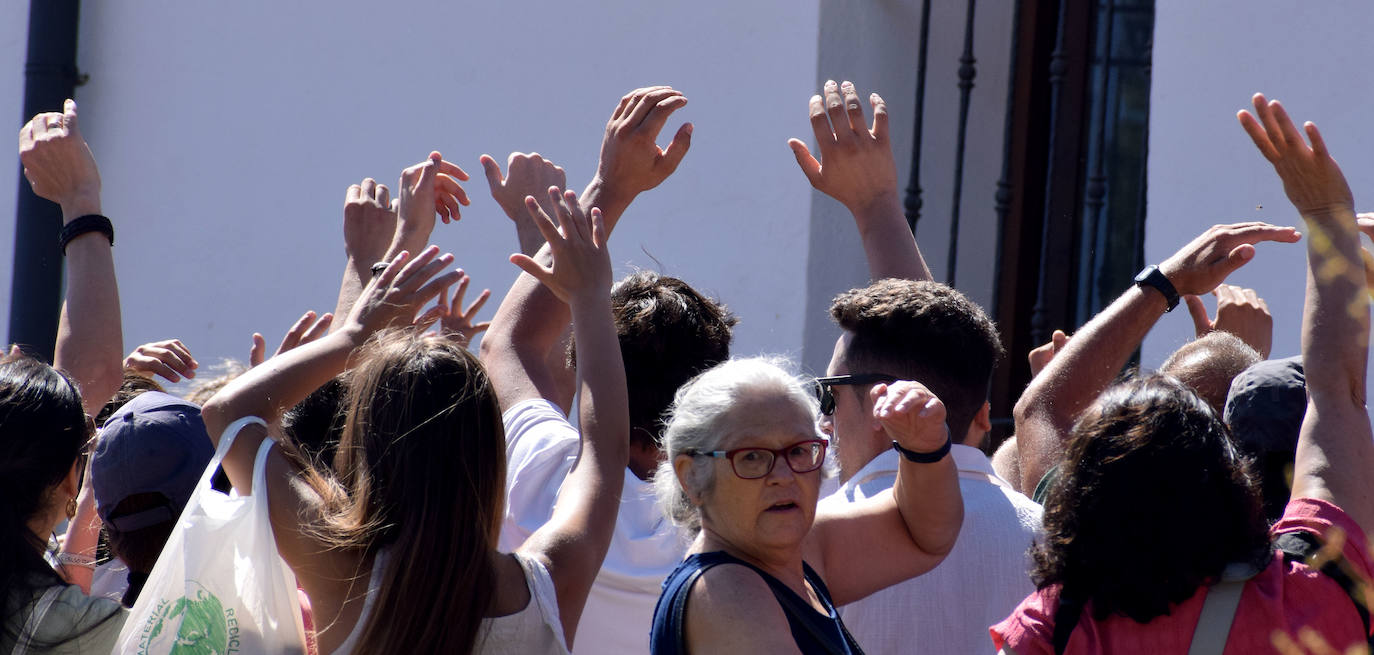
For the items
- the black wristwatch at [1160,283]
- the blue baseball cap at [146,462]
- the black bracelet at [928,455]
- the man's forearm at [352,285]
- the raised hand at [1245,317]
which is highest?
the black wristwatch at [1160,283]

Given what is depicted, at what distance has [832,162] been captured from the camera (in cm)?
283

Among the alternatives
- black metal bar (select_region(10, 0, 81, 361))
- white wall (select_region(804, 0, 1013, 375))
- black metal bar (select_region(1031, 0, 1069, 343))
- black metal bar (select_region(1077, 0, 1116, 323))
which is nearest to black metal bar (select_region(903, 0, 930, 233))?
white wall (select_region(804, 0, 1013, 375))

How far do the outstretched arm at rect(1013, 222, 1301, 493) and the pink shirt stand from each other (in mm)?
768

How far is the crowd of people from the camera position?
1778 mm

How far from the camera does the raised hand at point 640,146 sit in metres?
2.61

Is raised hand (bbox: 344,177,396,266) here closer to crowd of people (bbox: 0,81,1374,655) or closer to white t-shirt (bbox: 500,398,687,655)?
crowd of people (bbox: 0,81,1374,655)

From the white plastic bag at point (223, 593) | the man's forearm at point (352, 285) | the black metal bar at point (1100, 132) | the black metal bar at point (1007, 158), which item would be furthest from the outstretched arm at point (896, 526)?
the black metal bar at point (1100, 132)

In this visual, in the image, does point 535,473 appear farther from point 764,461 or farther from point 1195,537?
point 1195,537

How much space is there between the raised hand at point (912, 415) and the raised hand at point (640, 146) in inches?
33.8

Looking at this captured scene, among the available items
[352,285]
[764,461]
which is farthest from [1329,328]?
[352,285]

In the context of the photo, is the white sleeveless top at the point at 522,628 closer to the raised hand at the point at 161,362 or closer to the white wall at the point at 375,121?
the raised hand at the point at 161,362

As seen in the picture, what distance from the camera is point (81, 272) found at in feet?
8.95

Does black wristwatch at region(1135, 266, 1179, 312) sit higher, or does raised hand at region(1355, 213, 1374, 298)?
raised hand at region(1355, 213, 1374, 298)

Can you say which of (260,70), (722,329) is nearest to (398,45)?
(260,70)
